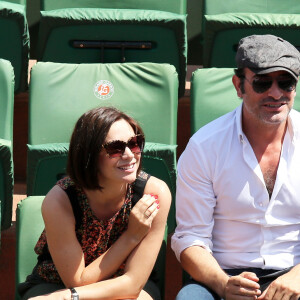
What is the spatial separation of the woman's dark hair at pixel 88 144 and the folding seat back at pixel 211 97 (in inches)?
20.6

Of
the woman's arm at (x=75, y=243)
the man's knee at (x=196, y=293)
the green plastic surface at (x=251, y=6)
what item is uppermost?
the green plastic surface at (x=251, y=6)

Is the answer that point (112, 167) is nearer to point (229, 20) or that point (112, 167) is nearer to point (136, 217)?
point (136, 217)

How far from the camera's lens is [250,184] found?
1713mm

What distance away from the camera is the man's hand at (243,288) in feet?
5.17

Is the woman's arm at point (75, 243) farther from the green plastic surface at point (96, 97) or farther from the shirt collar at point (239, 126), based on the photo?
the green plastic surface at point (96, 97)

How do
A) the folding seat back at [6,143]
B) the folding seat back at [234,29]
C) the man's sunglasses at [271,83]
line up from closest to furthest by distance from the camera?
the man's sunglasses at [271,83]
the folding seat back at [6,143]
the folding seat back at [234,29]

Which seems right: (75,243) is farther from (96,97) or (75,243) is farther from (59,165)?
(96,97)

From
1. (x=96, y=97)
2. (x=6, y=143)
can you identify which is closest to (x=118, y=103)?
(x=96, y=97)

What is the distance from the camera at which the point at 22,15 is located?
2.45m

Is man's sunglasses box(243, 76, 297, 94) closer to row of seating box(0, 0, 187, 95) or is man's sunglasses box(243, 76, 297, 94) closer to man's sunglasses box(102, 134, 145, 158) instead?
man's sunglasses box(102, 134, 145, 158)

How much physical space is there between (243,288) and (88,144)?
0.46m

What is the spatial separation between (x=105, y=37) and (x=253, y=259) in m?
1.05

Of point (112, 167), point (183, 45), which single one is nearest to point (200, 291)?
point (112, 167)

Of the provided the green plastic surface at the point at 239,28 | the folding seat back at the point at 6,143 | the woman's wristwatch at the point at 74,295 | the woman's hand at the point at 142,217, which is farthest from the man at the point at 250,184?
the green plastic surface at the point at 239,28
